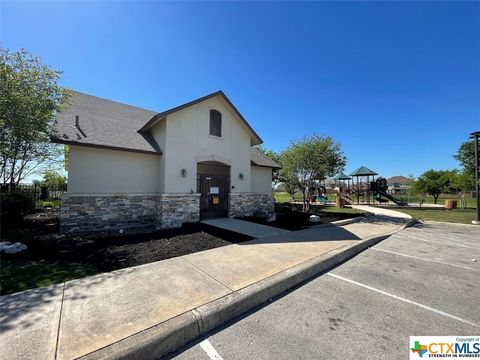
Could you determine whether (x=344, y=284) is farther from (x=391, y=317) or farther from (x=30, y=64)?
(x=30, y=64)

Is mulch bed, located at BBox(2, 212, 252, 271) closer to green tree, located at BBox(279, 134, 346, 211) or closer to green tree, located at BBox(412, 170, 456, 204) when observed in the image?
green tree, located at BBox(279, 134, 346, 211)

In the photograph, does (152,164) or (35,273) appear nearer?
(35,273)

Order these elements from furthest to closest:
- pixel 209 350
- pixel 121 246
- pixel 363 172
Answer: pixel 363 172, pixel 121 246, pixel 209 350

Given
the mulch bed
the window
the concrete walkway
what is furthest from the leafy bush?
the window

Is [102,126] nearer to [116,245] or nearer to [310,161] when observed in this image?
[116,245]

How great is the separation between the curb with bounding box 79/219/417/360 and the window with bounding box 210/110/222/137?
28.3 ft

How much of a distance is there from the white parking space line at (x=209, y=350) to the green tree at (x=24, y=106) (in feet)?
30.2

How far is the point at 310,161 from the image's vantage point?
14.8 meters

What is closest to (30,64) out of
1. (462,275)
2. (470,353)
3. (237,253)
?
(237,253)

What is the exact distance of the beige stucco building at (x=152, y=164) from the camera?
28.0 feet

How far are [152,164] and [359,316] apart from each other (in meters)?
9.68

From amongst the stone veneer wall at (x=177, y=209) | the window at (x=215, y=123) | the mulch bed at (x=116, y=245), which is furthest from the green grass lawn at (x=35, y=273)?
the window at (x=215, y=123)

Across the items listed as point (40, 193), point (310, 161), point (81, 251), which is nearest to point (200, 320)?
point (81, 251)
